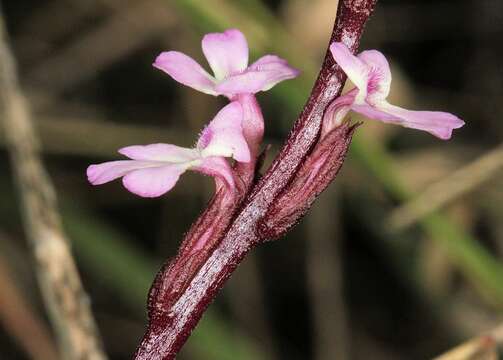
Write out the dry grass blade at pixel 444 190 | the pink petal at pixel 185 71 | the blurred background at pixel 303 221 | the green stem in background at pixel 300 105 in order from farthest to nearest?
the blurred background at pixel 303 221
the dry grass blade at pixel 444 190
the green stem in background at pixel 300 105
the pink petal at pixel 185 71

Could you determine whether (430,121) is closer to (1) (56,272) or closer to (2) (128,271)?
(1) (56,272)

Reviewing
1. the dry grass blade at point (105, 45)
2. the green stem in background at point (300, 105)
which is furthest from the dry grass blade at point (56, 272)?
the dry grass blade at point (105, 45)

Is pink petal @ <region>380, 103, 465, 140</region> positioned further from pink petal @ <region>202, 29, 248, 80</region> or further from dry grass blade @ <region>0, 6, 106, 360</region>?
dry grass blade @ <region>0, 6, 106, 360</region>

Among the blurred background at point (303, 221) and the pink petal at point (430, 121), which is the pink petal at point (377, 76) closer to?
the pink petal at point (430, 121)

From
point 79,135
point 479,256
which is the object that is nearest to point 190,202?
point 79,135

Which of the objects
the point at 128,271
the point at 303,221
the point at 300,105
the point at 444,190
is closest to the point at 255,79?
the point at 300,105

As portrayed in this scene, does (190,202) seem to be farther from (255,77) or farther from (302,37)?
(255,77)
